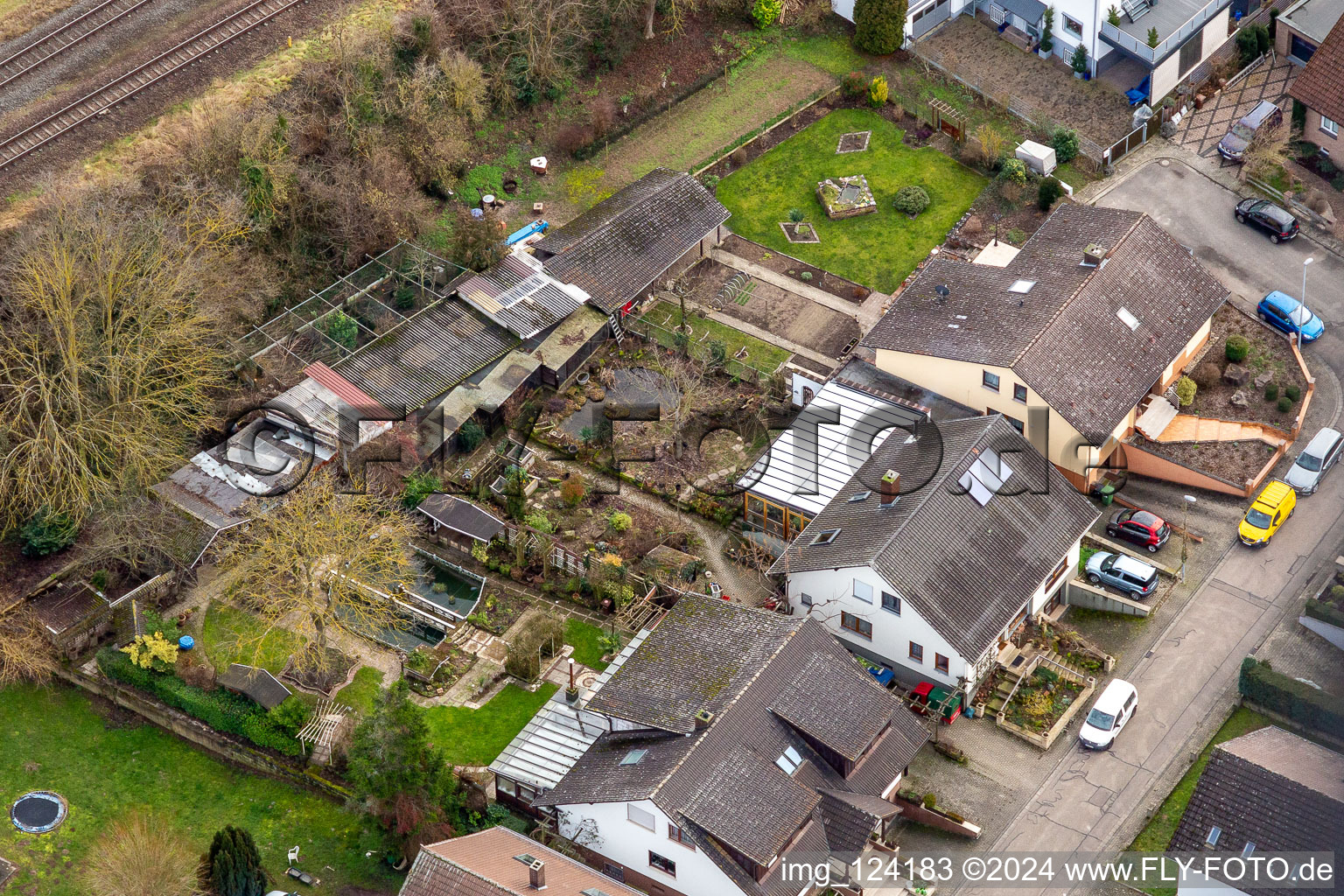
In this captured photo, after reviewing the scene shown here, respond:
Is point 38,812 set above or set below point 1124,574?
below

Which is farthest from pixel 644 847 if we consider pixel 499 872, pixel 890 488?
pixel 890 488

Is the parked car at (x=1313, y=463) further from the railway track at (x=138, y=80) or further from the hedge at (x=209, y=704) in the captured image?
the railway track at (x=138, y=80)

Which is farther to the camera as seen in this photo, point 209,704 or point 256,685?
point 256,685

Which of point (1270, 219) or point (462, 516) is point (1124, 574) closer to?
point (1270, 219)

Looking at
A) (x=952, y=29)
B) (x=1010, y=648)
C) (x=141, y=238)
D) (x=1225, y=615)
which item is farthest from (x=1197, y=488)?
(x=141, y=238)

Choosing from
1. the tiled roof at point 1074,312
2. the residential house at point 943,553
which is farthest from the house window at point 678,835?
the tiled roof at point 1074,312

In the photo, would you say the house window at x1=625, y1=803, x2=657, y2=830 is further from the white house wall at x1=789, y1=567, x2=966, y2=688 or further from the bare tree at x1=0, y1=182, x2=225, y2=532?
the bare tree at x1=0, y1=182, x2=225, y2=532

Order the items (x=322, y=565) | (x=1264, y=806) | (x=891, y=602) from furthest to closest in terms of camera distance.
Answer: (x=322, y=565) → (x=891, y=602) → (x=1264, y=806)
